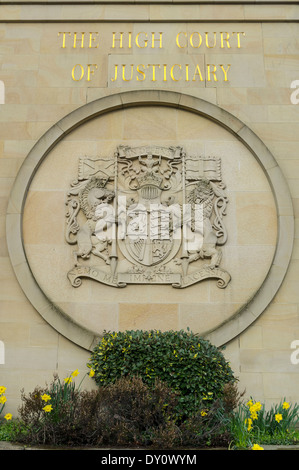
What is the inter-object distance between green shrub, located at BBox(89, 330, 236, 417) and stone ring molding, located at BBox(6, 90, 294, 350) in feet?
3.01

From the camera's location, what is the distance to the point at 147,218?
9.55 meters

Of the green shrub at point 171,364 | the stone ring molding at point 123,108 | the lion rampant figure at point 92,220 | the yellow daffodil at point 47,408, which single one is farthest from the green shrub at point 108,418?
the lion rampant figure at point 92,220

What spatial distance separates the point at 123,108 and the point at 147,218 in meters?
2.47

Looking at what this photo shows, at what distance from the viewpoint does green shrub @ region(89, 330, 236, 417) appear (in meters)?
7.46

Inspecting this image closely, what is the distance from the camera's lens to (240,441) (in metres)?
6.73

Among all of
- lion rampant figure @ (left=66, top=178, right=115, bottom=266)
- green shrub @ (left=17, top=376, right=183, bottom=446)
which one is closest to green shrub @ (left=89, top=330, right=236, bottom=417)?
green shrub @ (left=17, top=376, right=183, bottom=446)

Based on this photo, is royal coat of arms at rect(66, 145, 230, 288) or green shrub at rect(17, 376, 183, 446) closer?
green shrub at rect(17, 376, 183, 446)

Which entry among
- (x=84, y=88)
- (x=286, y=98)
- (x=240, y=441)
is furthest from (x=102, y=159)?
(x=240, y=441)

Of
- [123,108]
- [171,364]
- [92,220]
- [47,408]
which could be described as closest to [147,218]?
[92,220]

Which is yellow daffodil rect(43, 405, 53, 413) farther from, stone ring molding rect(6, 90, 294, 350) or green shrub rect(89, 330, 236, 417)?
stone ring molding rect(6, 90, 294, 350)

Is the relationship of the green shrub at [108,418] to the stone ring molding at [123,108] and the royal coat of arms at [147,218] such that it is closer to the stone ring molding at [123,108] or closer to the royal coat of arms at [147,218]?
the stone ring molding at [123,108]

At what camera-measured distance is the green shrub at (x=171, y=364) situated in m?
7.46

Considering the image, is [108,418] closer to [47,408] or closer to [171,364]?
[47,408]
